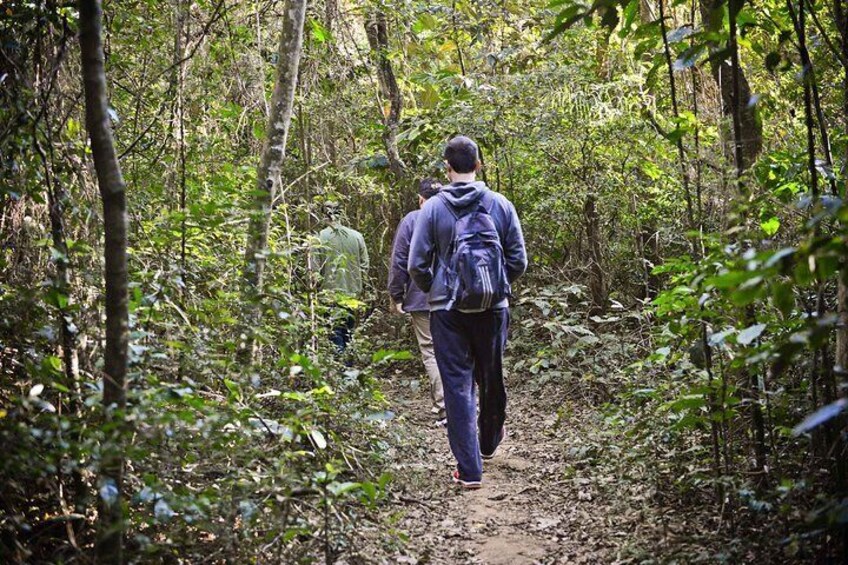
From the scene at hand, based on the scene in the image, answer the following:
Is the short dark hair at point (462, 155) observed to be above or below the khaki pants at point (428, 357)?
above

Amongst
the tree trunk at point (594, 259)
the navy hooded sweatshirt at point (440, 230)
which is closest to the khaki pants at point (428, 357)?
the navy hooded sweatshirt at point (440, 230)

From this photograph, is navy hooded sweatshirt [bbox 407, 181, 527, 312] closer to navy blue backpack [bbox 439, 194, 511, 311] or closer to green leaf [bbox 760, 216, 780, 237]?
navy blue backpack [bbox 439, 194, 511, 311]

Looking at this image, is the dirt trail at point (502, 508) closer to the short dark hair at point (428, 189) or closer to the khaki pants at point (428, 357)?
the khaki pants at point (428, 357)

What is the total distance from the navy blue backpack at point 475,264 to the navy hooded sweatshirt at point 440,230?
37 mm

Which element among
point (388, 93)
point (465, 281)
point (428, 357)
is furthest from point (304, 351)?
point (388, 93)

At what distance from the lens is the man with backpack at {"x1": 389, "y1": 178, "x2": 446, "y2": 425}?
314 inches

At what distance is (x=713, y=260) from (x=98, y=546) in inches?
109

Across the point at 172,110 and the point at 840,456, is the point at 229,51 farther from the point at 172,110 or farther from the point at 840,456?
the point at 840,456

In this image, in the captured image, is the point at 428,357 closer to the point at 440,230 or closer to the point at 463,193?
the point at 440,230

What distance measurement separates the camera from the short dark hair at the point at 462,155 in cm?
592

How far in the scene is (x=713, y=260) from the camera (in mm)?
3621

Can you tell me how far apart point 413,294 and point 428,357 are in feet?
2.25

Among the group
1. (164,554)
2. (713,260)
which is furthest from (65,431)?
(713,260)

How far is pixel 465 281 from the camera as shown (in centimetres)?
563
